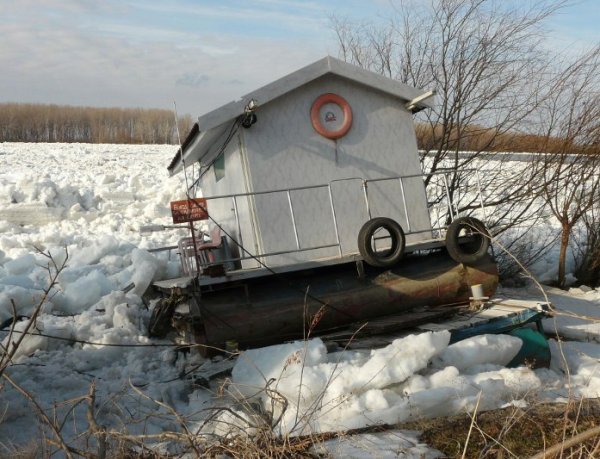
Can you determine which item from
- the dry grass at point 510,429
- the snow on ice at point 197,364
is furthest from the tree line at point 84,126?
the dry grass at point 510,429

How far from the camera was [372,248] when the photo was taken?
10328mm

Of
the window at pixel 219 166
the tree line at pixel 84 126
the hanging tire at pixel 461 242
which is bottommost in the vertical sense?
the hanging tire at pixel 461 242

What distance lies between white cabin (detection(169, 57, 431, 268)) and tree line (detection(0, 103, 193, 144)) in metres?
33.7

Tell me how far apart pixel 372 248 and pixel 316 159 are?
73.5 inches

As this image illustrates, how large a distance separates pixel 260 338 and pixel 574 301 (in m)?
7.64

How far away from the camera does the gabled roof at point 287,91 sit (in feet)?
33.6

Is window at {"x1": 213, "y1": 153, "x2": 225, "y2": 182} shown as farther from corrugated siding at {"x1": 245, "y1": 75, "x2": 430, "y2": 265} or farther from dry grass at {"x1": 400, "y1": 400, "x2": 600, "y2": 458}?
dry grass at {"x1": 400, "y1": 400, "x2": 600, "y2": 458}

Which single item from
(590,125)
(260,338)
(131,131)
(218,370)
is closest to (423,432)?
(218,370)

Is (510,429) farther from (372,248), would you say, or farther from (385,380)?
(372,248)

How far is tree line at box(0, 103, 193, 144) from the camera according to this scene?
45938 mm

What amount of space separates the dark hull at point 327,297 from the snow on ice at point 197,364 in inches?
32.1

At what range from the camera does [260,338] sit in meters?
9.82

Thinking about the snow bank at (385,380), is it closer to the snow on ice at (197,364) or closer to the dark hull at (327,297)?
the snow on ice at (197,364)

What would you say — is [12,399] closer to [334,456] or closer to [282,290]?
[282,290]
